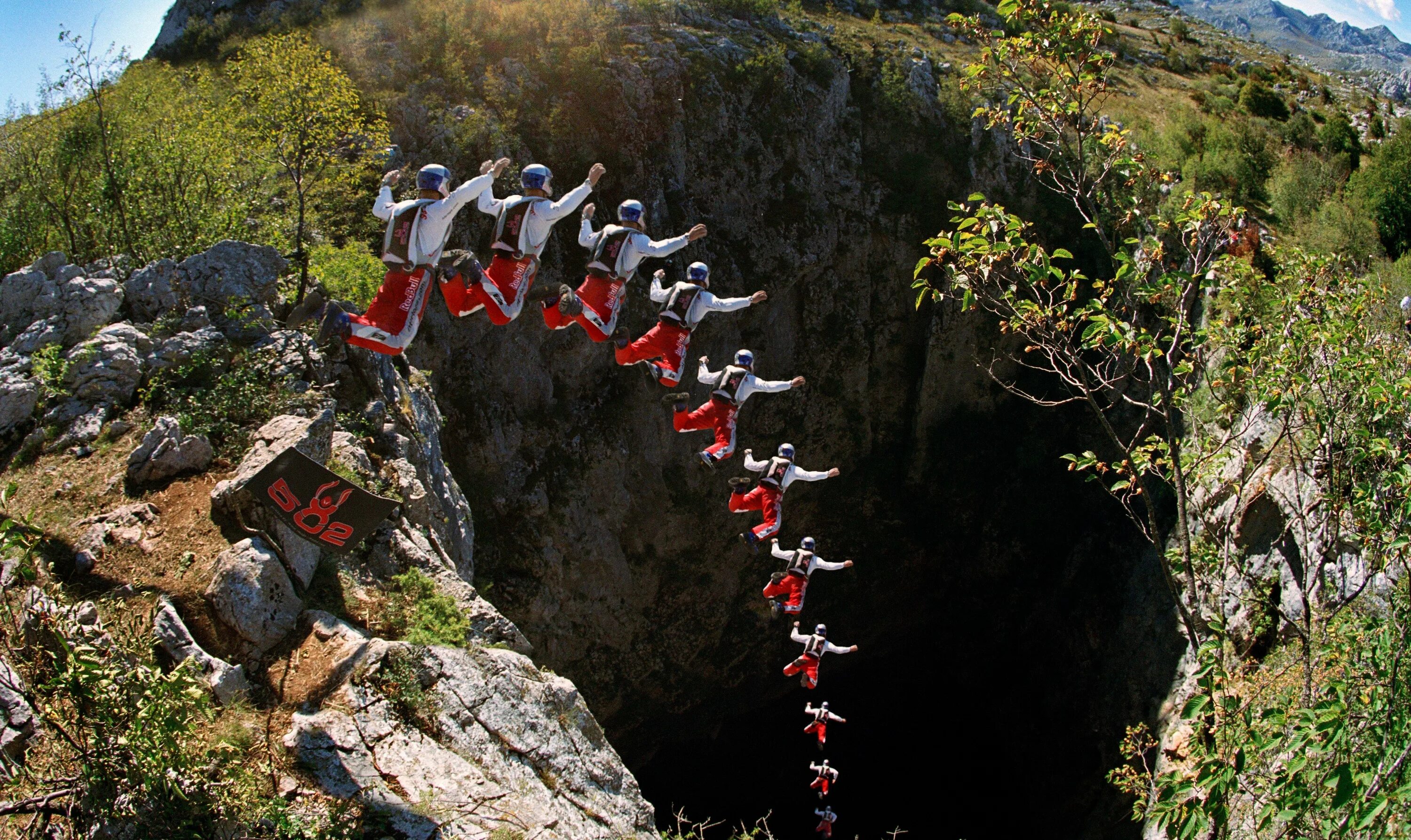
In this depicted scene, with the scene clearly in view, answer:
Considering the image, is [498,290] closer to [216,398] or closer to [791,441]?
[216,398]

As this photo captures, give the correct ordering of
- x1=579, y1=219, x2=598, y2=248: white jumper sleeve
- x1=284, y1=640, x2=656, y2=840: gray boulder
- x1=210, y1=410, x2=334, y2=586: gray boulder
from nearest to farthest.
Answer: x1=284, y1=640, x2=656, y2=840: gray boulder
x1=210, y1=410, x2=334, y2=586: gray boulder
x1=579, y1=219, x2=598, y2=248: white jumper sleeve

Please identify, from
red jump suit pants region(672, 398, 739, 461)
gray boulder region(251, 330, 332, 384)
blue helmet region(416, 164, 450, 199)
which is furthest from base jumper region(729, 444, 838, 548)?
gray boulder region(251, 330, 332, 384)

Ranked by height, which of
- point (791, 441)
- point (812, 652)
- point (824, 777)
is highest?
point (791, 441)

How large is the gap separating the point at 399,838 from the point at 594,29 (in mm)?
20516

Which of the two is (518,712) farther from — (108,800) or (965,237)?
(965,237)

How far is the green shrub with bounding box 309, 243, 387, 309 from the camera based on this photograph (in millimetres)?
14930

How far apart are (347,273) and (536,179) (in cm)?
719

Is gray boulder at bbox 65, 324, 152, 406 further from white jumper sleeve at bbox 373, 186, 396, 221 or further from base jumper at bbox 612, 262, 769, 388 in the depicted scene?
base jumper at bbox 612, 262, 769, 388

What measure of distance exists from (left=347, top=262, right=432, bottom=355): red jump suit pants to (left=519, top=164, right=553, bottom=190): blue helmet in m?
1.58

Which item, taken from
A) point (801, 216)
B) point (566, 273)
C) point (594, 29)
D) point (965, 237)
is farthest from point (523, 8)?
point (965, 237)

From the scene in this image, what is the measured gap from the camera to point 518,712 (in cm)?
969

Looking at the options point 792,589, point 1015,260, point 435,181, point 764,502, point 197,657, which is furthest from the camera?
point 792,589

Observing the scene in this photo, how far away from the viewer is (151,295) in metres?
12.1

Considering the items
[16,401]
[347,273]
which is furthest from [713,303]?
[16,401]
